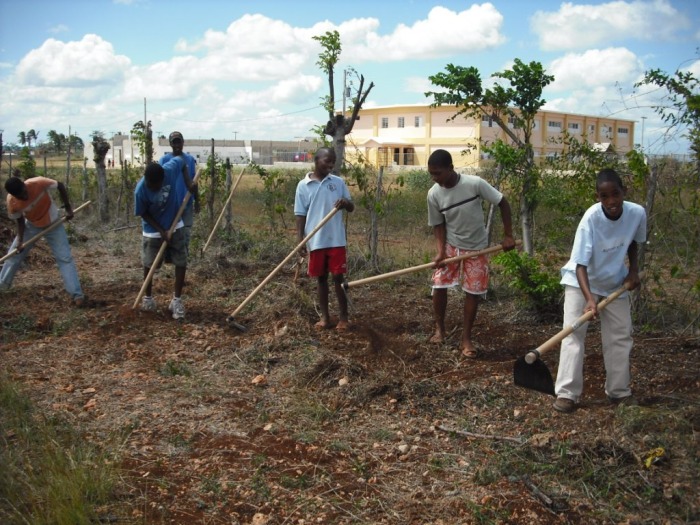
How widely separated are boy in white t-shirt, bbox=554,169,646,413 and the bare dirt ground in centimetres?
18

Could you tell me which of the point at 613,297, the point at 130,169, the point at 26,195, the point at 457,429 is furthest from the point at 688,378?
the point at 130,169

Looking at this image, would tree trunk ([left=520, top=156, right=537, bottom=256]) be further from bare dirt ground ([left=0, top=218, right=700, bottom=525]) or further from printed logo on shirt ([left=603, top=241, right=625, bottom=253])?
printed logo on shirt ([left=603, top=241, right=625, bottom=253])

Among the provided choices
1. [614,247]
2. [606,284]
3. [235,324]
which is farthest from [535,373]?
[235,324]

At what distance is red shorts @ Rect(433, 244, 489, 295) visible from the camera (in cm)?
492

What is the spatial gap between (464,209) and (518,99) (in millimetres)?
1698

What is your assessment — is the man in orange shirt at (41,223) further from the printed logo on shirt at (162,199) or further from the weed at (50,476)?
the weed at (50,476)

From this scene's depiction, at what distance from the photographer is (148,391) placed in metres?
4.50

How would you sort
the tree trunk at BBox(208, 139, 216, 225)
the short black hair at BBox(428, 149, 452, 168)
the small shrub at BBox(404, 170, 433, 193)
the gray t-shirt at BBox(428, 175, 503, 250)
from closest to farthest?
the short black hair at BBox(428, 149, 452, 168) → the gray t-shirt at BBox(428, 175, 503, 250) → the tree trunk at BBox(208, 139, 216, 225) → the small shrub at BBox(404, 170, 433, 193)

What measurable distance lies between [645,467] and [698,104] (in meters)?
2.83

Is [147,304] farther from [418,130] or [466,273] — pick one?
[418,130]

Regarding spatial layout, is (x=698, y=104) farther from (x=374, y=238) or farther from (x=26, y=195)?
(x=26, y=195)

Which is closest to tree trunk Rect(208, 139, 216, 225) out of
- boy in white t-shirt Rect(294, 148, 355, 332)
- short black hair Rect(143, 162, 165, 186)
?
short black hair Rect(143, 162, 165, 186)

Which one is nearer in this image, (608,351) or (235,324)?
(608,351)

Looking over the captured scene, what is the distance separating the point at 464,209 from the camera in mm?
4922
